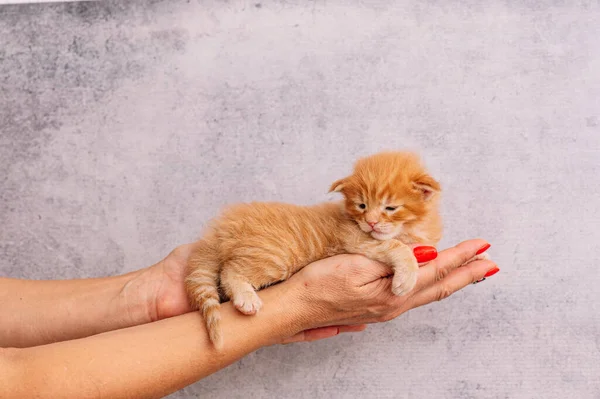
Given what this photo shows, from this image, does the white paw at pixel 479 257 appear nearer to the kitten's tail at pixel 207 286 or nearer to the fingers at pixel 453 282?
the fingers at pixel 453 282

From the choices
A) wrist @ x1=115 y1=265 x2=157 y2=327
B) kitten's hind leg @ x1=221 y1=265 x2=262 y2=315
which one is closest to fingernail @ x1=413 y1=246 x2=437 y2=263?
kitten's hind leg @ x1=221 y1=265 x2=262 y2=315

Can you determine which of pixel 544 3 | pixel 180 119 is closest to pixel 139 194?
pixel 180 119

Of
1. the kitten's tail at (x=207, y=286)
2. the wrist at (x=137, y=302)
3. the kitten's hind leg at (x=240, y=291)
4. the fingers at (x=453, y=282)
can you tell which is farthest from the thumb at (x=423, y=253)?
the wrist at (x=137, y=302)

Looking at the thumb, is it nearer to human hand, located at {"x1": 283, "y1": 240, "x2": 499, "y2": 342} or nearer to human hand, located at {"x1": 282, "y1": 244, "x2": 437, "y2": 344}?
human hand, located at {"x1": 283, "y1": 240, "x2": 499, "y2": 342}

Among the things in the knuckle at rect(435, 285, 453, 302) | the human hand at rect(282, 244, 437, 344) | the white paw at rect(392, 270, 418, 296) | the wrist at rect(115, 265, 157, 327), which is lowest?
the human hand at rect(282, 244, 437, 344)

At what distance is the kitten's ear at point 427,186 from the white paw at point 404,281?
0.20 meters

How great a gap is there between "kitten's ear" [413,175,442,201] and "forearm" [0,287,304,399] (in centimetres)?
46

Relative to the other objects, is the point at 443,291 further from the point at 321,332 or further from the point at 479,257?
the point at 321,332

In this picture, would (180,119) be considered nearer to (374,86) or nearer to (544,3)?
(374,86)

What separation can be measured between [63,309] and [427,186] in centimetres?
113

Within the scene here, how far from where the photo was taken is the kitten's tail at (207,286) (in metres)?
1.43

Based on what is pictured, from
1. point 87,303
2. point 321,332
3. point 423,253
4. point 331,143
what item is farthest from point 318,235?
point 87,303

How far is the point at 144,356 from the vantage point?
53.7 inches

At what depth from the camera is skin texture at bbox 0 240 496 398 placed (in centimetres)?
127
